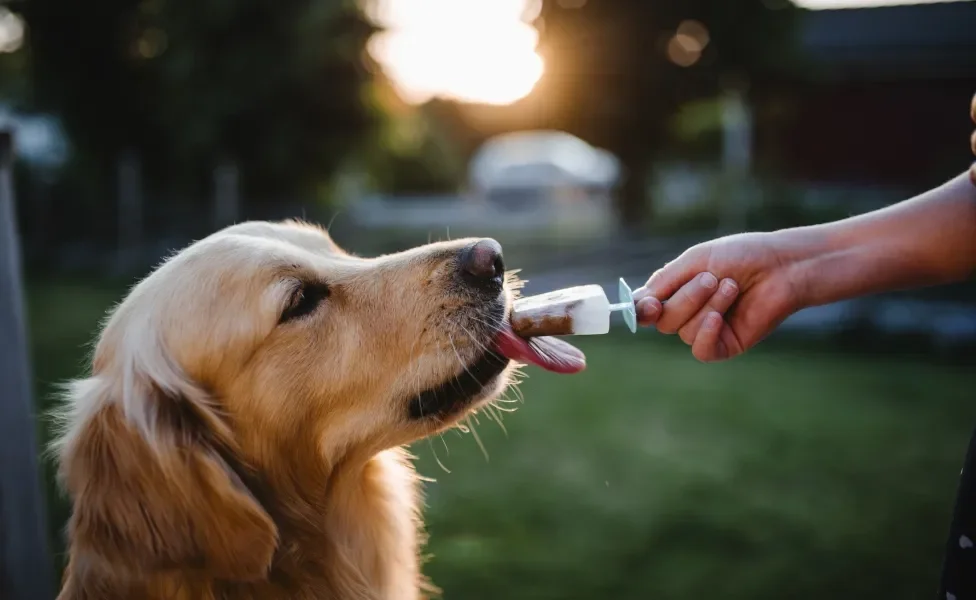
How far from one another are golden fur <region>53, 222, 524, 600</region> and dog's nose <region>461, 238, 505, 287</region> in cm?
5

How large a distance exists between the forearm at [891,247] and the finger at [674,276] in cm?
24

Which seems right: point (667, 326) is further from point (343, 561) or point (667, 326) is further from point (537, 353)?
point (343, 561)

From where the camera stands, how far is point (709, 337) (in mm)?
2205

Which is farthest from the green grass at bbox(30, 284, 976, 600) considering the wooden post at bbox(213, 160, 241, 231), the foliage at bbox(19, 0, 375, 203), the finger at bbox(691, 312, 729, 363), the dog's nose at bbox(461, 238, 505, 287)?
the foliage at bbox(19, 0, 375, 203)

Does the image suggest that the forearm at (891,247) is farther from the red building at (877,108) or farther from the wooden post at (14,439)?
the red building at (877,108)

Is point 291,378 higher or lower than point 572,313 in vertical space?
lower

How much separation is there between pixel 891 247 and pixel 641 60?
14626 mm

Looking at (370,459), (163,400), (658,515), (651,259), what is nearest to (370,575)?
(370,459)

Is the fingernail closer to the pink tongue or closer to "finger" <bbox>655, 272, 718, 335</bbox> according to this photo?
"finger" <bbox>655, 272, 718, 335</bbox>

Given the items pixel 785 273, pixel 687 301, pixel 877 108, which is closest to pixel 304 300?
pixel 687 301

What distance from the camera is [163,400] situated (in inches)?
87.0

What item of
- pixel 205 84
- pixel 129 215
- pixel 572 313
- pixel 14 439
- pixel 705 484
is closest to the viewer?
pixel 572 313

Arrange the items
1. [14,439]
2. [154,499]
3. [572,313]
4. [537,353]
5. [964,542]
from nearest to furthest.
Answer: [964,542] → [154,499] → [572,313] → [537,353] → [14,439]

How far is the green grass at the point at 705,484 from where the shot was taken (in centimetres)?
381
